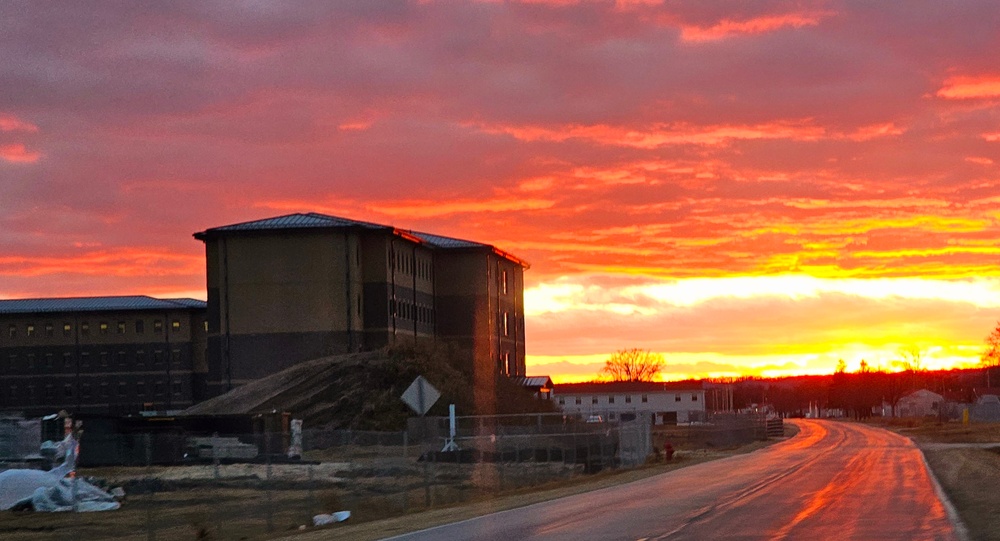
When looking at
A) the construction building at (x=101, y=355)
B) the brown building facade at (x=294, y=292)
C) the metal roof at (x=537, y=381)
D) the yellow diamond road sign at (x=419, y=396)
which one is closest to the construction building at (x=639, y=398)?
the metal roof at (x=537, y=381)

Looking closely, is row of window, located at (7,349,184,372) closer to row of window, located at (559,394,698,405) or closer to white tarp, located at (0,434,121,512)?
row of window, located at (559,394,698,405)

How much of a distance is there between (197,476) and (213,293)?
53.5 metres

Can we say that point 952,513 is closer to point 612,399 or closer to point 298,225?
point 298,225

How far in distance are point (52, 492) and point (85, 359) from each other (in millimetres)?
110924

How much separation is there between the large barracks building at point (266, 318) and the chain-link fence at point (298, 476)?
28653mm

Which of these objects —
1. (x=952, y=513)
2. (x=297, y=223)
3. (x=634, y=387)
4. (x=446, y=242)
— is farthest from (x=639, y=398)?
(x=952, y=513)

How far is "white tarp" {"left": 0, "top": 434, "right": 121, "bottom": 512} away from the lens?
3181 cm

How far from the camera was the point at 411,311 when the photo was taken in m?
108

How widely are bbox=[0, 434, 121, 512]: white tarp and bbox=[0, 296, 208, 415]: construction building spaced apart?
104m

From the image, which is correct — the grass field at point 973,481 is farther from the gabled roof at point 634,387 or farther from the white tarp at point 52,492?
the gabled roof at point 634,387

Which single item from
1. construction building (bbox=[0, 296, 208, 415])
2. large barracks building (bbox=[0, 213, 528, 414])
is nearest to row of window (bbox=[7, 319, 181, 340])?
construction building (bbox=[0, 296, 208, 415])

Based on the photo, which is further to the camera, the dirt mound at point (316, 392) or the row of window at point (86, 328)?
the row of window at point (86, 328)

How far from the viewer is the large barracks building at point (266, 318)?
9481cm

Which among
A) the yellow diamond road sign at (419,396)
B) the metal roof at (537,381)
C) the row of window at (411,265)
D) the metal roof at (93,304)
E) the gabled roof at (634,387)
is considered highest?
the row of window at (411,265)
